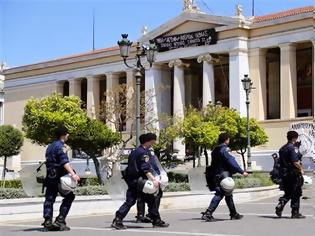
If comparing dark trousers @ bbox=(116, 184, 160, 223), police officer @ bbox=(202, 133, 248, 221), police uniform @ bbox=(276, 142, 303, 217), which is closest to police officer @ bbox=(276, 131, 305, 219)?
police uniform @ bbox=(276, 142, 303, 217)

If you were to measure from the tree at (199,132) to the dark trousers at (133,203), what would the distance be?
2511 cm

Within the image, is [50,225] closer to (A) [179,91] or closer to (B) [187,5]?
(A) [179,91]

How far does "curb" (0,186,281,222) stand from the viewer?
13.2 meters

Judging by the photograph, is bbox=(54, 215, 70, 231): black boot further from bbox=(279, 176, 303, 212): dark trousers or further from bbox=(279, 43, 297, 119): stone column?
bbox=(279, 43, 297, 119): stone column

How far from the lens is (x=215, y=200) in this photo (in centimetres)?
1227

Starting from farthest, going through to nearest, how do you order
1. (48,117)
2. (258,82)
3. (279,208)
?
1. (258,82)
2. (48,117)
3. (279,208)

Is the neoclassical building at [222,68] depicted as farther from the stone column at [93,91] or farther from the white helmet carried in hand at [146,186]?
the white helmet carried in hand at [146,186]

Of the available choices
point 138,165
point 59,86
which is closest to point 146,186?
point 138,165

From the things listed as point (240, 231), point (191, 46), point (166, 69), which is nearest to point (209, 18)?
point (191, 46)

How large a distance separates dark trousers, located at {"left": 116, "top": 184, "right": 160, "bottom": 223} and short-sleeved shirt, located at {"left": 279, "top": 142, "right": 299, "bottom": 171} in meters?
2.92

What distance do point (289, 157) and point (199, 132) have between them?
2424cm

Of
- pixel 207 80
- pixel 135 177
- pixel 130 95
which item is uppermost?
pixel 207 80

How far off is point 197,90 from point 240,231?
47.2m

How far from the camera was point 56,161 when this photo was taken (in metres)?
10.8
